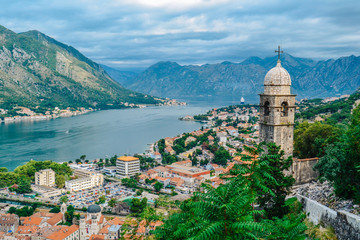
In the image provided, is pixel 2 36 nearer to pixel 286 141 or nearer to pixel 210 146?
pixel 210 146

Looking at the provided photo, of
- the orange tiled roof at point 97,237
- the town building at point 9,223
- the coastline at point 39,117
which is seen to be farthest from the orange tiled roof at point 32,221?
the coastline at point 39,117

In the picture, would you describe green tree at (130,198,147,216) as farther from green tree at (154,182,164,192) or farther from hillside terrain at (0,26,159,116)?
hillside terrain at (0,26,159,116)

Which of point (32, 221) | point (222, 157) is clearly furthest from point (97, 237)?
point (222, 157)

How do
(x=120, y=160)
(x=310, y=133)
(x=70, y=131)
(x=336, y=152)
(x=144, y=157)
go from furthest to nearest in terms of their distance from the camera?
1. (x=70, y=131)
2. (x=144, y=157)
3. (x=120, y=160)
4. (x=310, y=133)
5. (x=336, y=152)

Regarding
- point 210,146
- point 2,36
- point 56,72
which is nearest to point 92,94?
point 56,72

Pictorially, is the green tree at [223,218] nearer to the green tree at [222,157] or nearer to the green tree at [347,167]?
the green tree at [347,167]

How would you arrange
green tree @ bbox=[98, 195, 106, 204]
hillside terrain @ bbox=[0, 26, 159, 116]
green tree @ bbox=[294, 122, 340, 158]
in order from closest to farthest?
1. green tree @ bbox=[294, 122, 340, 158]
2. green tree @ bbox=[98, 195, 106, 204]
3. hillside terrain @ bbox=[0, 26, 159, 116]

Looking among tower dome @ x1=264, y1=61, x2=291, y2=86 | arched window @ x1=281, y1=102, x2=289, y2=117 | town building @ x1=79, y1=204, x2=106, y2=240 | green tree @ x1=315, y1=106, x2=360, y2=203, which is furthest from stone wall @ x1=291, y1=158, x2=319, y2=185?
town building @ x1=79, y1=204, x2=106, y2=240
